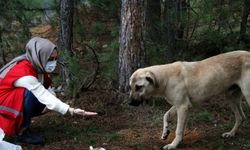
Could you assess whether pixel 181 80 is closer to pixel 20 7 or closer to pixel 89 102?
pixel 89 102

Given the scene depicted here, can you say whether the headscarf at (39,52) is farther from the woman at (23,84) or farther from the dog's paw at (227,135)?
the dog's paw at (227,135)

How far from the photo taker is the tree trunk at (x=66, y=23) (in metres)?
9.97

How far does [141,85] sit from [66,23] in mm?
4380

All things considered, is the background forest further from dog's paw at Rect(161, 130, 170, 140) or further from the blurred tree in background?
dog's paw at Rect(161, 130, 170, 140)

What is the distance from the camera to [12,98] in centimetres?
621

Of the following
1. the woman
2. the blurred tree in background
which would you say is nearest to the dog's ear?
the woman

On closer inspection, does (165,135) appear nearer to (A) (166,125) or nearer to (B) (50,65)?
(A) (166,125)

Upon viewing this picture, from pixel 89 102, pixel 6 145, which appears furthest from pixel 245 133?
pixel 6 145

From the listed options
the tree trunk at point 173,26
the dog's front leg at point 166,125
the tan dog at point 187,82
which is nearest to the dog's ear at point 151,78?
the tan dog at point 187,82

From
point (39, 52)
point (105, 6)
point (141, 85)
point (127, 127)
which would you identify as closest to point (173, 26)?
point (105, 6)

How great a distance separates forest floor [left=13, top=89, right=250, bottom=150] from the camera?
6410 mm

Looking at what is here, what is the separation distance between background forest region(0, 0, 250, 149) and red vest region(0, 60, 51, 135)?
46cm

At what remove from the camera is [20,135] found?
6.57m

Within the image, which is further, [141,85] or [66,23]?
[66,23]
